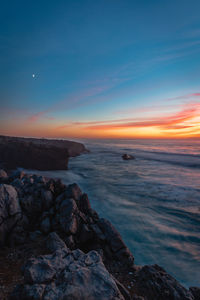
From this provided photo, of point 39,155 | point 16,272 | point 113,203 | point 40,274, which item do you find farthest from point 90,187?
point 40,274

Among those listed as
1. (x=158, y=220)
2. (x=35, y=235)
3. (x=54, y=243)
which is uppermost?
(x=54, y=243)

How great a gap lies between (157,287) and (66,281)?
8.83 feet

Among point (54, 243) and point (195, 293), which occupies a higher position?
point (54, 243)

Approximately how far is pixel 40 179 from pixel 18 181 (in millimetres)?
989

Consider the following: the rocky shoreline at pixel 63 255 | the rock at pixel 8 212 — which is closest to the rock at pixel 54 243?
the rocky shoreline at pixel 63 255

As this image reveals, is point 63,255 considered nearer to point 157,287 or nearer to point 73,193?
point 157,287

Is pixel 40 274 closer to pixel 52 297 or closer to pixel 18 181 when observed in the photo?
pixel 52 297

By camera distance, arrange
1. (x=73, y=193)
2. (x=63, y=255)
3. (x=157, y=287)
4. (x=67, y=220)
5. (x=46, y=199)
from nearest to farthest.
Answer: (x=63, y=255) < (x=157, y=287) < (x=67, y=220) < (x=46, y=199) < (x=73, y=193)

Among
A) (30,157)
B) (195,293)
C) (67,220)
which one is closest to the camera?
(195,293)

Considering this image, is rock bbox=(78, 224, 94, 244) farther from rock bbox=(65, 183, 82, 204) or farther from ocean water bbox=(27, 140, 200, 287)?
ocean water bbox=(27, 140, 200, 287)

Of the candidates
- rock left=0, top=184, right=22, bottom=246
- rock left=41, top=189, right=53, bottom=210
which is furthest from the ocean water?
rock left=0, top=184, right=22, bottom=246

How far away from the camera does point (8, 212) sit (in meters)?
5.58

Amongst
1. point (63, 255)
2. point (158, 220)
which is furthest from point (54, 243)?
point (158, 220)

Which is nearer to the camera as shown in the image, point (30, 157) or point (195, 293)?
point (195, 293)
